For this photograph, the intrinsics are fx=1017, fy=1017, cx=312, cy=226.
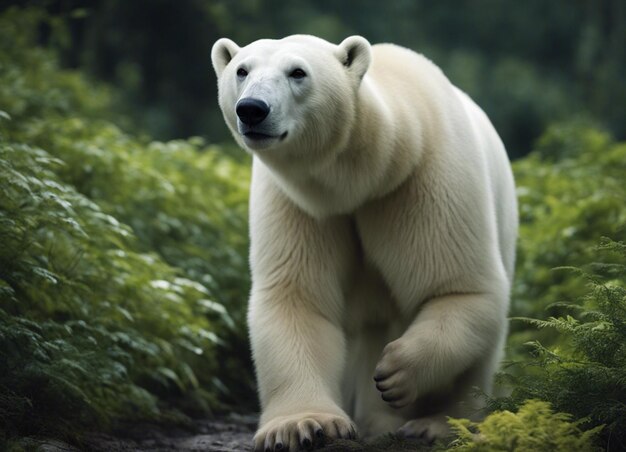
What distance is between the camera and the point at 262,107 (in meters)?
4.57

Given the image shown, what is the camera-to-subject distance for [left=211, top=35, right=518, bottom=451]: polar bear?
4.85m

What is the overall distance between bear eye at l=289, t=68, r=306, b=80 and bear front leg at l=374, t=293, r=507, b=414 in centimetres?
134

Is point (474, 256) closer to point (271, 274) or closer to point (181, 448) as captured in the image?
point (271, 274)

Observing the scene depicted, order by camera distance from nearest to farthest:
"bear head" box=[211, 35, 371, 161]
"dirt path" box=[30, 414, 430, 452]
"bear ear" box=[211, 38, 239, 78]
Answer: "dirt path" box=[30, 414, 430, 452] → "bear head" box=[211, 35, 371, 161] → "bear ear" box=[211, 38, 239, 78]

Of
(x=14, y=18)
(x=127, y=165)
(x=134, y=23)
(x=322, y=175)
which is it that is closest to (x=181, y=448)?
(x=322, y=175)

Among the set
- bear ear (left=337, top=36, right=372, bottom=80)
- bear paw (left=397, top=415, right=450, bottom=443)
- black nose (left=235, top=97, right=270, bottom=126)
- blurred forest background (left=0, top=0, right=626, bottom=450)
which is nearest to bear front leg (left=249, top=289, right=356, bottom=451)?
bear paw (left=397, top=415, right=450, bottom=443)

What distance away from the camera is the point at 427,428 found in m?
5.32

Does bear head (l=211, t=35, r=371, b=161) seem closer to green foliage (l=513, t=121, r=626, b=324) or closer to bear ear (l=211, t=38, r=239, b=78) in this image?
bear ear (l=211, t=38, r=239, b=78)

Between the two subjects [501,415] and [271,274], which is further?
[271,274]

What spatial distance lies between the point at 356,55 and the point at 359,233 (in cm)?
94

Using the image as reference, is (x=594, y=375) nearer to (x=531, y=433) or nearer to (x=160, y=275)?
(x=531, y=433)

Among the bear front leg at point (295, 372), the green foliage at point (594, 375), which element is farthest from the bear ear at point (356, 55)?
the green foliage at point (594, 375)

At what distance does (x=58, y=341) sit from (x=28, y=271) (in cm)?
46

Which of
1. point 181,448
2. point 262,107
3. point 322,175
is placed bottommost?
point 181,448
